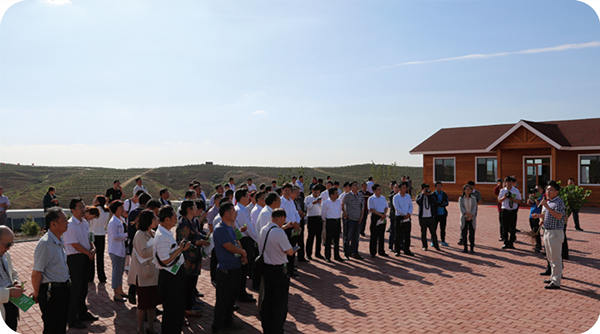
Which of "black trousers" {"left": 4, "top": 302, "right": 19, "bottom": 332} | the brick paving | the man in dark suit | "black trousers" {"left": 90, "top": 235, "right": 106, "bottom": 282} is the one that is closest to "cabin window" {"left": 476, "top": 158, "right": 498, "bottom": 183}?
the brick paving

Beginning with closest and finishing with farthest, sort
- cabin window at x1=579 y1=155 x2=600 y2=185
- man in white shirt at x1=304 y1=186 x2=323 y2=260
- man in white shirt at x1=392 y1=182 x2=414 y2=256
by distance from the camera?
man in white shirt at x1=304 y1=186 x2=323 y2=260
man in white shirt at x1=392 y1=182 x2=414 y2=256
cabin window at x1=579 y1=155 x2=600 y2=185

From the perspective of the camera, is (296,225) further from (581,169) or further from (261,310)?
(581,169)

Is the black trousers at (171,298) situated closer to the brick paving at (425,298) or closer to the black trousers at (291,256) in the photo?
the brick paving at (425,298)

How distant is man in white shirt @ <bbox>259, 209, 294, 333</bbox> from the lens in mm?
5316

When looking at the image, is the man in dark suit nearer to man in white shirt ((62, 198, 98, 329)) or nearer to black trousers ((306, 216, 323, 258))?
black trousers ((306, 216, 323, 258))

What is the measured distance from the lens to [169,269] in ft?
16.5

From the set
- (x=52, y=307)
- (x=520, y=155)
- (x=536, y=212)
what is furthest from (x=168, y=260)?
(x=520, y=155)

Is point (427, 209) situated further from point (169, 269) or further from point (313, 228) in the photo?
point (169, 269)

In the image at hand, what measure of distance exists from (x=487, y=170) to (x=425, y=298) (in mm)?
20066

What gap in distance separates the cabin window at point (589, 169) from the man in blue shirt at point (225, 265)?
73.6ft

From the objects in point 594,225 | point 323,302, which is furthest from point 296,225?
point 594,225

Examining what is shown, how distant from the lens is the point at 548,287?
306 inches

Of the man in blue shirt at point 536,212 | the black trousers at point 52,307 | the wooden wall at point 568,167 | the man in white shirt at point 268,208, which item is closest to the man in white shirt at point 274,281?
the man in white shirt at point 268,208

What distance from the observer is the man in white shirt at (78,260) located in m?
5.98
